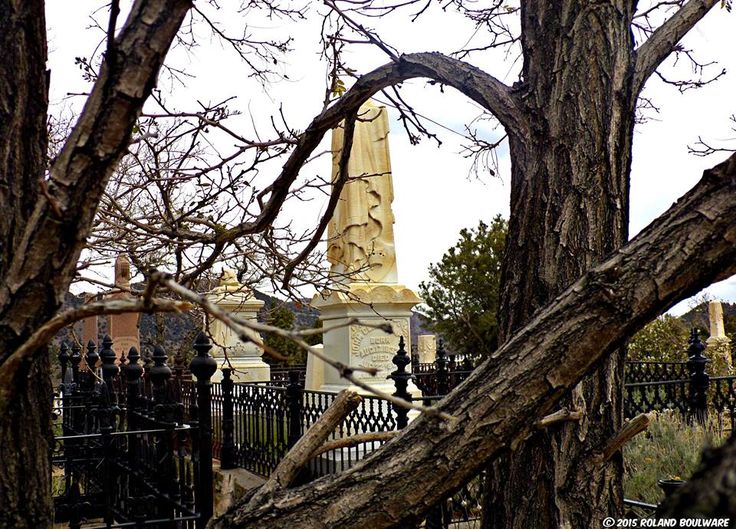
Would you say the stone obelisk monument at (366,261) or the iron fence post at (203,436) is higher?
the stone obelisk monument at (366,261)

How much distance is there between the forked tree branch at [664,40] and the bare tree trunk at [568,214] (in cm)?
Answer: 6

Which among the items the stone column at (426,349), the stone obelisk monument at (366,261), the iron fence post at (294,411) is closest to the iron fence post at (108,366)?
the iron fence post at (294,411)

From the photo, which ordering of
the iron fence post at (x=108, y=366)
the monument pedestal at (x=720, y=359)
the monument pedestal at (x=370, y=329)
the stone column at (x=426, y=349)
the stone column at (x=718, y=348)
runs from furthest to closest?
the stone column at (x=426, y=349), the stone column at (x=718, y=348), the monument pedestal at (x=720, y=359), the monument pedestal at (x=370, y=329), the iron fence post at (x=108, y=366)

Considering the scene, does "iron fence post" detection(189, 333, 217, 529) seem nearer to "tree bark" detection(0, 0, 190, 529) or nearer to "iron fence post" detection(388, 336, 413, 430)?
"iron fence post" detection(388, 336, 413, 430)

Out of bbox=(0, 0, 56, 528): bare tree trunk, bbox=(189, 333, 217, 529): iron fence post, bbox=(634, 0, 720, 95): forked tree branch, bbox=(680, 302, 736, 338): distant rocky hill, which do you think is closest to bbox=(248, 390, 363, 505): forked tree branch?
bbox=(0, 0, 56, 528): bare tree trunk

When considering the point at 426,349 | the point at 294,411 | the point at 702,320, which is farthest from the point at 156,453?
the point at 702,320

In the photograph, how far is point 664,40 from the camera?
3410 millimetres

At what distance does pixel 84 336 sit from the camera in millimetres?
19875

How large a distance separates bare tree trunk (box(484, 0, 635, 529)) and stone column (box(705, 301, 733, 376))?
13.9m

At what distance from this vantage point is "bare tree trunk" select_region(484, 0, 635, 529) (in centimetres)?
305

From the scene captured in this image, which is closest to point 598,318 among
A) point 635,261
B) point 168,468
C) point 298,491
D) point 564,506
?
point 635,261

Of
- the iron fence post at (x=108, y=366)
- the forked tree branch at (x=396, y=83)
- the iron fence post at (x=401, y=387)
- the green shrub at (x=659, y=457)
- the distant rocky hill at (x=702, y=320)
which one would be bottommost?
the green shrub at (x=659, y=457)

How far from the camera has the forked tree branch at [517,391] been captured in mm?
1811

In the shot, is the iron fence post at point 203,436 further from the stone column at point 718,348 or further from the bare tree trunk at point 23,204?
the stone column at point 718,348
